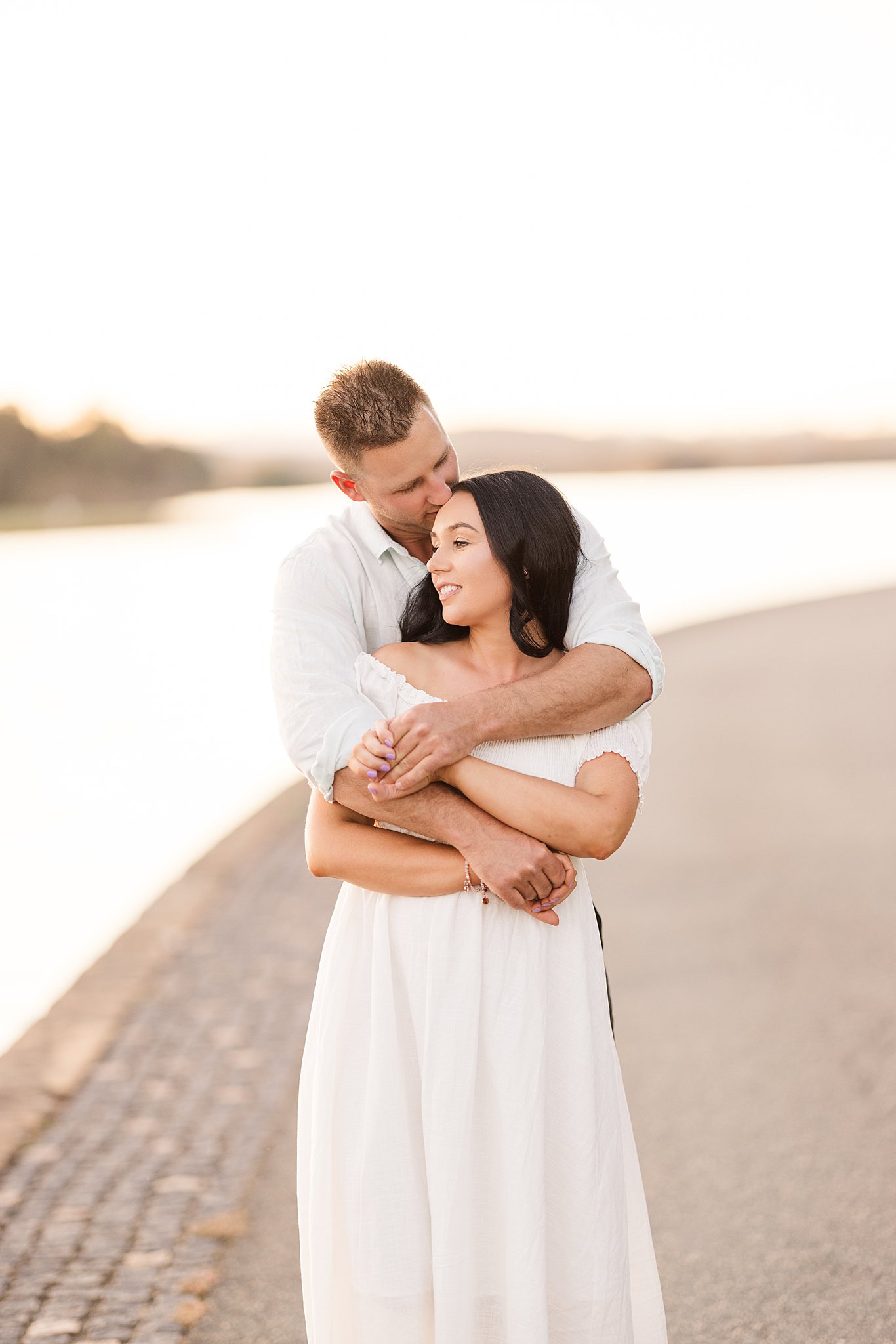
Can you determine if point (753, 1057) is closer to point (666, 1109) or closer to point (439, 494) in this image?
point (666, 1109)

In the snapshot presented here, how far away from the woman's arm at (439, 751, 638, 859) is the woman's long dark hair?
0.97 ft

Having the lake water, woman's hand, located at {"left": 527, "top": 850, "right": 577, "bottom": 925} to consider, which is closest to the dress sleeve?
woman's hand, located at {"left": 527, "top": 850, "right": 577, "bottom": 925}

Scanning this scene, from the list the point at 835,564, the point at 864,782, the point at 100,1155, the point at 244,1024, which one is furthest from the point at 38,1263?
the point at 835,564

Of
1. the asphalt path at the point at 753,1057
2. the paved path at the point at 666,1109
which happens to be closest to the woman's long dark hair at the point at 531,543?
the asphalt path at the point at 753,1057

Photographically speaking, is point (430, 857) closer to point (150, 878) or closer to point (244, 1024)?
point (244, 1024)

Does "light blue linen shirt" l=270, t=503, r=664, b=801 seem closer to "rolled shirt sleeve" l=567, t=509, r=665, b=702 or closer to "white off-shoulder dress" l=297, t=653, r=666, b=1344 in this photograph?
"rolled shirt sleeve" l=567, t=509, r=665, b=702

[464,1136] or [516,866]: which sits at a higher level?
[516,866]

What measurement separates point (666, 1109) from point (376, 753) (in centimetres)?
275

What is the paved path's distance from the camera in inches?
134

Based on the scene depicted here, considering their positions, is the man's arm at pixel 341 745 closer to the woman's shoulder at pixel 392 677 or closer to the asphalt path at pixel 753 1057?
the woman's shoulder at pixel 392 677

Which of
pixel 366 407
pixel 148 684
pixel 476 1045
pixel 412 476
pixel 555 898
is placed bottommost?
pixel 148 684

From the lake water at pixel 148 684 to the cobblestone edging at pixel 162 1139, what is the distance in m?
0.87

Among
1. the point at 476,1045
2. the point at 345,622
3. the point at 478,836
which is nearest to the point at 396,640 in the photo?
the point at 345,622

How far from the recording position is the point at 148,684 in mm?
17172
